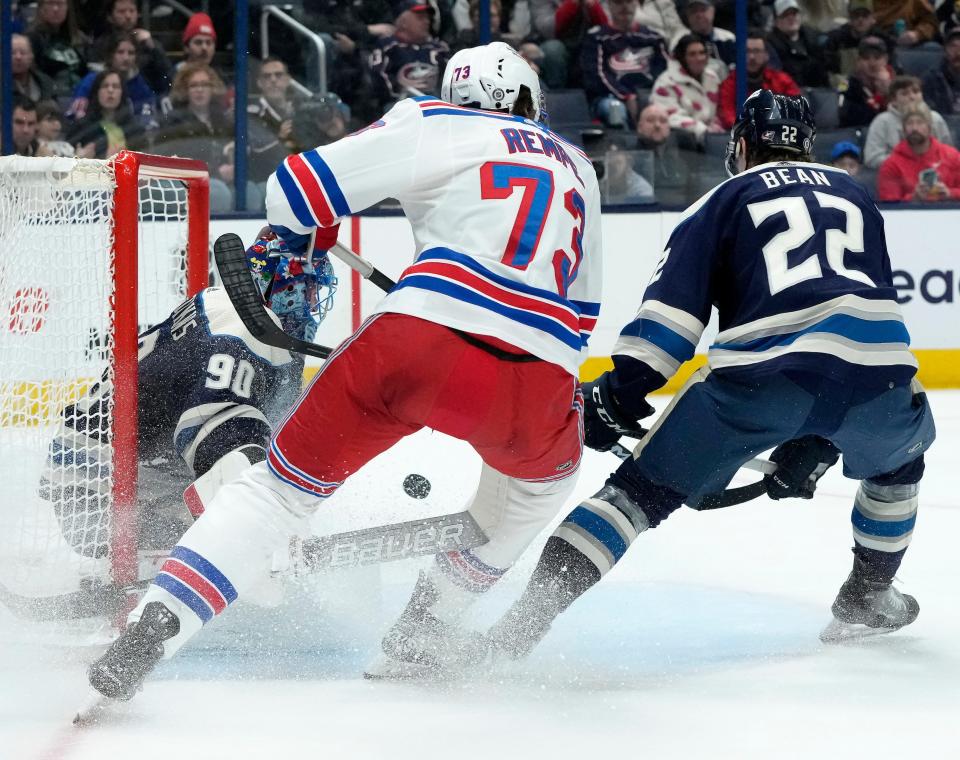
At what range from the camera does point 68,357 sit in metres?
2.52

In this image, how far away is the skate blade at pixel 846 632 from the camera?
8.00ft

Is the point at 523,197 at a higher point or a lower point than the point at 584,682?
higher

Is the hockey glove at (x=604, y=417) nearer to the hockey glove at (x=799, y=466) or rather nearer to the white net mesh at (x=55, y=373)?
the hockey glove at (x=799, y=466)

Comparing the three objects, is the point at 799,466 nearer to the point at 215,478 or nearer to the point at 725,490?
the point at 725,490

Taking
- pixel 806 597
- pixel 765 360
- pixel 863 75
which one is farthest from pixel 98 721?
pixel 863 75

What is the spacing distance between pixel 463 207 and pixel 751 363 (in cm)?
52

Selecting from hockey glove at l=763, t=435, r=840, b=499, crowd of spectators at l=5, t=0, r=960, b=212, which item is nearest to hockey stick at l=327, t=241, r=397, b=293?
hockey glove at l=763, t=435, r=840, b=499

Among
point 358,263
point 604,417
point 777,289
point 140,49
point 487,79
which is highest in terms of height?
point 487,79

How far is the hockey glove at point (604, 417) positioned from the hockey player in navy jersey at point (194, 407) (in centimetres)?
49

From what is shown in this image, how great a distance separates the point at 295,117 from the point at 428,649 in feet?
11.4

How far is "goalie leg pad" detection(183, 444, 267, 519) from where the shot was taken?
7.38 ft

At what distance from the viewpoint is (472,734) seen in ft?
6.15

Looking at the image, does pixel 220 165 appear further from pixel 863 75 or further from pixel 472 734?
pixel 472 734

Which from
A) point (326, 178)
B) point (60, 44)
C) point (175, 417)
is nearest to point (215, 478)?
point (175, 417)
